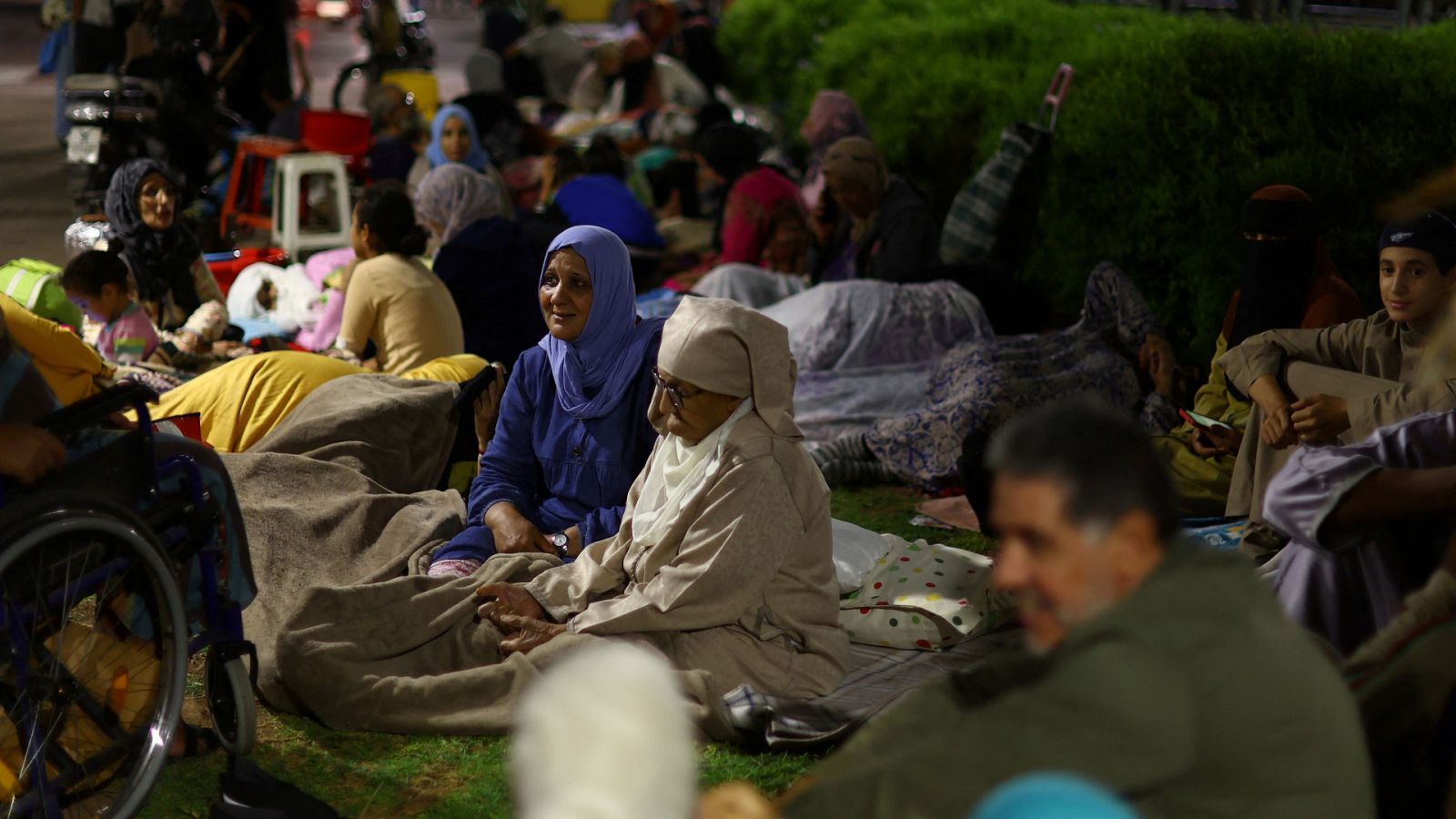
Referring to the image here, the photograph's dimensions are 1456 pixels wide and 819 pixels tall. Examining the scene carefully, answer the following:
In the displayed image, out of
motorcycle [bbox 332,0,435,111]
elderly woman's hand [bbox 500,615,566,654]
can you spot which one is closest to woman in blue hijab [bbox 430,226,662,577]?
elderly woman's hand [bbox 500,615,566,654]

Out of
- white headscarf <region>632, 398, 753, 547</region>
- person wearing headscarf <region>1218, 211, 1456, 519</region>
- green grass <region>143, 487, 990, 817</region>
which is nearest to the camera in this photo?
green grass <region>143, 487, 990, 817</region>

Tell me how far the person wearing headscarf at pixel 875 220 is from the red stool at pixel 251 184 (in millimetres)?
3723

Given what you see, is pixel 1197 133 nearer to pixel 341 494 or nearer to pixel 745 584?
pixel 745 584

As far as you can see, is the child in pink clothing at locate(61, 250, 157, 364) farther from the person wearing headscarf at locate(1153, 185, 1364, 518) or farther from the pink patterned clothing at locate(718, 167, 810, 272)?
the person wearing headscarf at locate(1153, 185, 1364, 518)

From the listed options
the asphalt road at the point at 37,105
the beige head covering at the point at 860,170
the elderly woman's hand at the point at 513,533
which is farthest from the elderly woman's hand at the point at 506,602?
the asphalt road at the point at 37,105

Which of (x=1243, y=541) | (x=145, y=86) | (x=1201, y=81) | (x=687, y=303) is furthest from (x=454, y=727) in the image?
(x=145, y=86)

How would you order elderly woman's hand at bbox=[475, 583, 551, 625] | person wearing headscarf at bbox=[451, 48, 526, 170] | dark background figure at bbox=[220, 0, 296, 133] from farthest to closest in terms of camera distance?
dark background figure at bbox=[220, 0, 296, 133] → person wearing headscarf at bbox=[451, 48, 526, 170] → elderly woman's hand at bbox=[475, 583, 551, 625]

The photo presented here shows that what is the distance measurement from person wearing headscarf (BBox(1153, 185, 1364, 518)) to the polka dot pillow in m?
0.93

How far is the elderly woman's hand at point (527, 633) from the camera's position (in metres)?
3.80

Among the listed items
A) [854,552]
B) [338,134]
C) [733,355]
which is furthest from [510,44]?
[733,355]

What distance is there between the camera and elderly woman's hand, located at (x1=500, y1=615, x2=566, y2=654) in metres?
3.80

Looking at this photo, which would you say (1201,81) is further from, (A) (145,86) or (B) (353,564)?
(A) (145,86)

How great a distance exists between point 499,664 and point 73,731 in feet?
3.31

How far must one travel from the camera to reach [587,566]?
3.92 m
